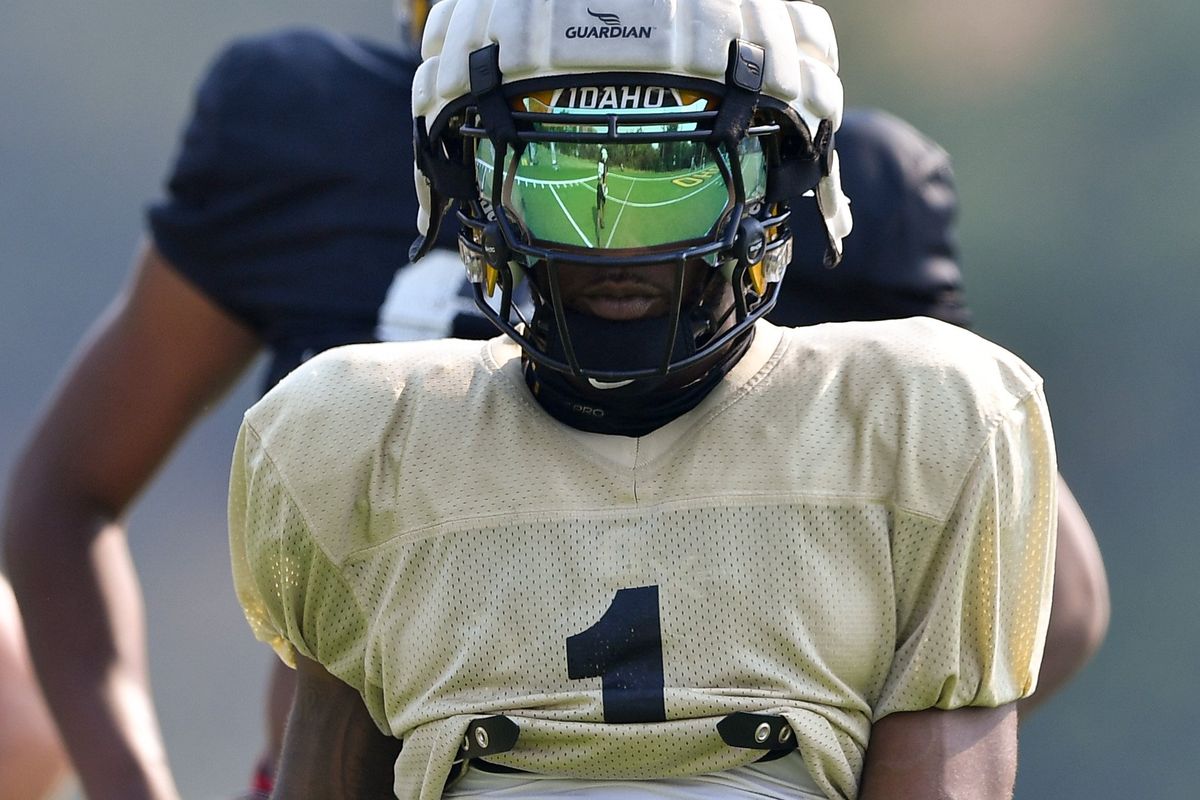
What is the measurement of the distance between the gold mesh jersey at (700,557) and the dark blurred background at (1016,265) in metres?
2.48

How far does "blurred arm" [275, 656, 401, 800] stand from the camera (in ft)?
6.36

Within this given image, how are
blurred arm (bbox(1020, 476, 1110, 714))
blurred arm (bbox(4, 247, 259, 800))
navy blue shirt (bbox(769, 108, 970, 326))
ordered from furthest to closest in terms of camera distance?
blurred arm (bbox(4, 247, 259, 800)), navy blue shirt (bbox(769, 108, 970, 326)), blurred arm (bbox(1020, 476, 1110, 714))

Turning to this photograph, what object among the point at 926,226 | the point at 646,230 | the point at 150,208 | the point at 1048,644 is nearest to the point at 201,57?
the point at 150,208

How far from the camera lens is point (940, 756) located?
1.76 m

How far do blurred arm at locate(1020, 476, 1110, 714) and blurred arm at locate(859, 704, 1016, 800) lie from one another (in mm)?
703

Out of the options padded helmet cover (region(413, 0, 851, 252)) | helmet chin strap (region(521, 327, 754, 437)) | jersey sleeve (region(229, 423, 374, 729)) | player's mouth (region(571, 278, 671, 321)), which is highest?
padded helmet cover (region(413, 0, 851, 252))

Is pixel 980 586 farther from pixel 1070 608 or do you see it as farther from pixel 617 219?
pixel 1070 608

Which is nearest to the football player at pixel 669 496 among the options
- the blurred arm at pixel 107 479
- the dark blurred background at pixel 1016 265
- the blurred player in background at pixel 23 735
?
the blurred arm at pixel 107 479

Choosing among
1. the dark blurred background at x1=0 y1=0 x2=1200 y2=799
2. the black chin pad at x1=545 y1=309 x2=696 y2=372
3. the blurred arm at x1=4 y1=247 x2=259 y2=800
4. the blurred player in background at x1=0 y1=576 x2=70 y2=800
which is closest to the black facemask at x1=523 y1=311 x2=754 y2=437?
the black chin pad at x1=545 y1=309 x2=696 y2=372

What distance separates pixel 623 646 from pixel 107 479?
138 cm

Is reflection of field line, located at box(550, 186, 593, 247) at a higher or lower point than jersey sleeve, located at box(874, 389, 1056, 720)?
higher

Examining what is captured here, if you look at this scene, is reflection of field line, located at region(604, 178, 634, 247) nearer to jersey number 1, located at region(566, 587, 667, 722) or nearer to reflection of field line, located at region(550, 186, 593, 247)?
reflection of field line, located at region(550, 186, 593, 247)

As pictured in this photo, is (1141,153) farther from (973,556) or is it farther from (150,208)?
(973,556)

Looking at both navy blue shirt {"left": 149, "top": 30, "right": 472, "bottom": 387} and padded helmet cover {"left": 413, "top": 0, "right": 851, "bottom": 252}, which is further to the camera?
navy blue shirt {"left": 149, "top": 30, "right": 472, "bottom": 387}
